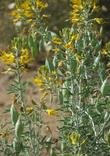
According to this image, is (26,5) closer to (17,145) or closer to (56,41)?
(56,41)

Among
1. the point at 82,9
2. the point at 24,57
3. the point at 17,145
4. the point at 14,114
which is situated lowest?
the point at 17,145

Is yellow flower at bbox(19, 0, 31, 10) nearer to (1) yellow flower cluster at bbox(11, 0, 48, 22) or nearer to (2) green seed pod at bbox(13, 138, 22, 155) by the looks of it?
(1) yellow flower cluster at bbox(11, 0, 48, 22)

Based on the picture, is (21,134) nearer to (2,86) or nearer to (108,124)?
(108,124)

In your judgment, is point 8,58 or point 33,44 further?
point 33,44

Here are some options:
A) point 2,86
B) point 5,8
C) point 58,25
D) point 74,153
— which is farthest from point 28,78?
point 74,153


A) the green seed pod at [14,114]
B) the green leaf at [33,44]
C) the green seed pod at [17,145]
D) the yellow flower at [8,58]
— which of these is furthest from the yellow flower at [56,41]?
the green seed pod at [17,145]

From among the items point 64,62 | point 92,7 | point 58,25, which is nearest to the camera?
point 64,62

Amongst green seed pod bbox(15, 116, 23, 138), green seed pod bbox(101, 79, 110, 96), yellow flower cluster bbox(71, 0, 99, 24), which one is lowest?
green seed pod bbox(15, 116, 23, 138)

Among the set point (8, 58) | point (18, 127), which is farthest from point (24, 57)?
point (18, 127)

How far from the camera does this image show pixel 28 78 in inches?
222

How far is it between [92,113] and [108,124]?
7.4 inches

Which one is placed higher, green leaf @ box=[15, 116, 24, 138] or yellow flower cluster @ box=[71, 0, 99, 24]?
yellow flower cluster @ box=[71, 0, 99, 24]

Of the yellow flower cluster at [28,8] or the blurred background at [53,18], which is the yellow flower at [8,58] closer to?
the yellow flower cluster at [28,8]

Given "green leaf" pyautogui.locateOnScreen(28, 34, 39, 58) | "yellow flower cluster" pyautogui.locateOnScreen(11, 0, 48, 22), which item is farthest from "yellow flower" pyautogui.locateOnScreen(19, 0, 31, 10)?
"green leaf" pyautogui.locateOnScreen(28, 34, 39, 58)
